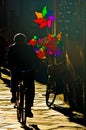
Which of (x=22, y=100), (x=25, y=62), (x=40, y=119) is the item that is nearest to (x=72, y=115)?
(x=40, y=119)

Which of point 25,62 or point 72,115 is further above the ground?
point 25,62

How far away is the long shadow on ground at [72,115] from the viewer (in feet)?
30.2

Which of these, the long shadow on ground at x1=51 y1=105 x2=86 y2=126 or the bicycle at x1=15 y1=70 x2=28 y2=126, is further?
the long shadow on ground at x1=51 y1=105 x2=86 y2=126

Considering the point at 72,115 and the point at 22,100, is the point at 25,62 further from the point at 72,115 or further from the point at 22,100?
the point at 72,115

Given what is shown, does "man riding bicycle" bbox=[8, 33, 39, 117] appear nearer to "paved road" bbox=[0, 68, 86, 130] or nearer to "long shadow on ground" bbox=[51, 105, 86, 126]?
"paved road" bbox=[0, 68, 86, 130]

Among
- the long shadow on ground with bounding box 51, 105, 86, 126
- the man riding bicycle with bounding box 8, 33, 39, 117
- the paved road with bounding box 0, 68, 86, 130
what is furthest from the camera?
the long shadow on ground with bounding box 51, 105, 86, 126

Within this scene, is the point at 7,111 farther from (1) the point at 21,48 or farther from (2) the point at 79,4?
(2) the point at 79,4

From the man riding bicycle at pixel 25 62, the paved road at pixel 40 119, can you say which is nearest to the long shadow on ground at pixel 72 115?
the paved road at pixel 40 119

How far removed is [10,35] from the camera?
29.1m

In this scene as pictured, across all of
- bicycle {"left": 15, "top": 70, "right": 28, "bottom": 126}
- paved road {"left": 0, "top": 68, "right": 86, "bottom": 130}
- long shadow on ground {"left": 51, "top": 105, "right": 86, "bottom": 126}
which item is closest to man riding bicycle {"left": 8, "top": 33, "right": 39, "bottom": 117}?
bicycle {"left": 15, "top": 70, "right": 28, "bottom": 126}

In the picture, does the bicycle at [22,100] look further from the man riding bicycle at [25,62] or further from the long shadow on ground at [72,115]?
the long shadow on ground at [72,115]

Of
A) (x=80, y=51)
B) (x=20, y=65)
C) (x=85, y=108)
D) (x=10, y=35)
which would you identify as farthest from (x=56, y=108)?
(x=10, y=35)

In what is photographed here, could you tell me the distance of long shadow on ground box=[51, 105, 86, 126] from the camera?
919 centimetres

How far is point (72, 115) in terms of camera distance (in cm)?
988
